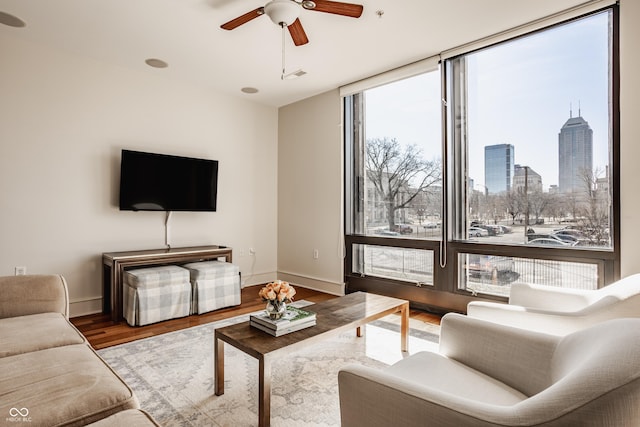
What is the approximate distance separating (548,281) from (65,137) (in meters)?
4.73

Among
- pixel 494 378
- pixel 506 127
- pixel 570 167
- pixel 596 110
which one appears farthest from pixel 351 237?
pixel 494 378

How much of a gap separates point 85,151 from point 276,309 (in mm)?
2963

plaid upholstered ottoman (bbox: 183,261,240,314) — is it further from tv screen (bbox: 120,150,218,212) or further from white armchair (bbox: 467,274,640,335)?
white armchair (bbox: 467,274,640,335)

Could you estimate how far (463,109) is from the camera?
3.52 meters

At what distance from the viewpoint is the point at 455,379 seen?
4.66 feet

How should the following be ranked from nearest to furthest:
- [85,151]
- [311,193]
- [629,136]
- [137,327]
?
[629,136]
[137,327]
[85,151]
[311,193]

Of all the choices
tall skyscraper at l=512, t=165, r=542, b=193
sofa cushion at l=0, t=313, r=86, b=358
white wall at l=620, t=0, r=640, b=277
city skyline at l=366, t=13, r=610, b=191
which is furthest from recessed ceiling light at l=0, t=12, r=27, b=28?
white wall at l=620, t=0, r=640, b=277

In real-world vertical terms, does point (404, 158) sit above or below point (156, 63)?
below

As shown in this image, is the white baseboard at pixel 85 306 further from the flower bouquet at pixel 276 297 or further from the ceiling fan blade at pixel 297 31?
the ceiling fan blade at pixel 297 31

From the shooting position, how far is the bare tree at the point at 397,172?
384cm

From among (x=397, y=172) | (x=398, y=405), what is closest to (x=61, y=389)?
(x=398, y=405)

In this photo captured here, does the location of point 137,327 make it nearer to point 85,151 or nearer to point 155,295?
point 155,295

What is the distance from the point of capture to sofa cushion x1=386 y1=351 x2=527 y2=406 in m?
1.30

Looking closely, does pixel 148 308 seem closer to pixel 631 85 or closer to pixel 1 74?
pixel 1 74
